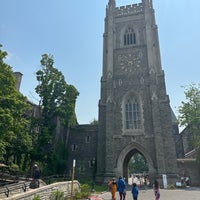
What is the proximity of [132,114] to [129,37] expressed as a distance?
14.6m

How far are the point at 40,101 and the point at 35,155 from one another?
7113mm

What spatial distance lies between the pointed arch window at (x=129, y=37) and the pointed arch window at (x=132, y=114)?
11.2m

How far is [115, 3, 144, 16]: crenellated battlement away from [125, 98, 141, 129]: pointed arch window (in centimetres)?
1764

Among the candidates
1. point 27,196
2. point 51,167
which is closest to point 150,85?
point 51,167

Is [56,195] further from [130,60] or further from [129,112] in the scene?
[130,60]

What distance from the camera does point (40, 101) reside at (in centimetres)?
2655

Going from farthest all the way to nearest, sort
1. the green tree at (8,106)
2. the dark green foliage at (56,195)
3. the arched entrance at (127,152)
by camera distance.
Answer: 1. the arched entrance at (127,152)
2. the green tree at (8,106)
3. the dark green foliage at (56,195)

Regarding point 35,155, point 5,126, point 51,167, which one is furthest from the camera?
point 51,167

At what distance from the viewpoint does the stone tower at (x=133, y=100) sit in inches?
1002

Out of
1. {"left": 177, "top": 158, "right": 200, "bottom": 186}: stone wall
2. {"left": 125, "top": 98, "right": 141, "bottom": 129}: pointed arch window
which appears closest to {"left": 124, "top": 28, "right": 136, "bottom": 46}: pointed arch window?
{"left": 125, "top": 98, "right": 141, "bottom": 129}: pointed arch window

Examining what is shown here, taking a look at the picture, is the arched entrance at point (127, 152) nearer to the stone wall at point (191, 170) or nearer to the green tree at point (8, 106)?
the stone wall at point (191, 170)

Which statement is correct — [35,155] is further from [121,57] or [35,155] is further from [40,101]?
[121,57]

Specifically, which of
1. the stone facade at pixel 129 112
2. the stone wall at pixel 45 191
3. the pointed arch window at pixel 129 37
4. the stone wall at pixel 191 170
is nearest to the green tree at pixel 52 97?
the stone facade at pixel 129 112

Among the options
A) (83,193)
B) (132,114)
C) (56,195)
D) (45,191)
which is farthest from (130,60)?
(45,191)
